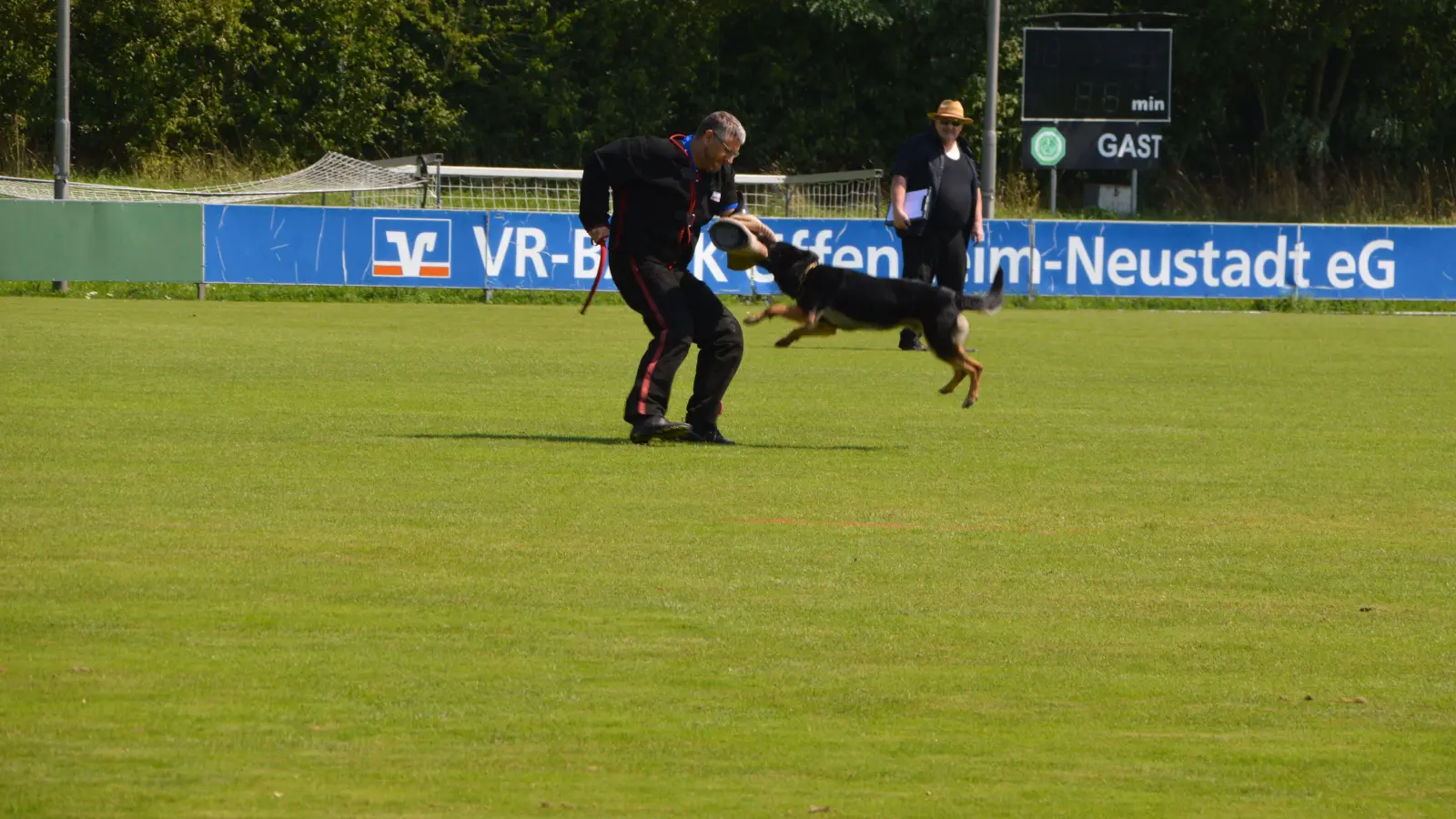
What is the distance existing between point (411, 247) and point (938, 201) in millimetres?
9921

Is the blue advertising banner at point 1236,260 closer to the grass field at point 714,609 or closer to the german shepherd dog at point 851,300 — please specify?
the grass field at point 714,609

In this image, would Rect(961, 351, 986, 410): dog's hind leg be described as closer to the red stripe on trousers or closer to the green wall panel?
the red stripe on trousers

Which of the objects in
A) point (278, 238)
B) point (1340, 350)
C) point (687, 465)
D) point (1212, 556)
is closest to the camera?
point (1212, 556)

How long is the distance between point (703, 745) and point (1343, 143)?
41.9 meters

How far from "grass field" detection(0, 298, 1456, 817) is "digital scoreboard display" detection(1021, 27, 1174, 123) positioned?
21192mm

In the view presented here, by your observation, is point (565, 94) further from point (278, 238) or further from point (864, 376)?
point (864, 376)

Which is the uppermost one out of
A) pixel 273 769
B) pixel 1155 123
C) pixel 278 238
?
pixel 1155 123

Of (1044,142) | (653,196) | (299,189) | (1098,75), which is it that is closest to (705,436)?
(653,196)

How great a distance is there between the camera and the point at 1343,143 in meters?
43.8

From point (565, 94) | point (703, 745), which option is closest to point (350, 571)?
point (703, 745)

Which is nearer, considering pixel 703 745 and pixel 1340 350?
pixel 703 745

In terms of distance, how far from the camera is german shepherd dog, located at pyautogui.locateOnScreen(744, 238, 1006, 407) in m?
10.4

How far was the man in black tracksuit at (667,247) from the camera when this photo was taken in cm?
1016

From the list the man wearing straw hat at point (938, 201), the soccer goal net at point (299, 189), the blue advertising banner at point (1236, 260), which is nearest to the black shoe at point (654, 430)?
the man wearing straw hat at point (938, 201)
